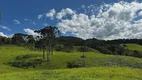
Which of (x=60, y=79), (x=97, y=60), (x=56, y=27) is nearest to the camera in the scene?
(x=60, y=79)

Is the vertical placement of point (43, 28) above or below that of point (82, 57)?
above

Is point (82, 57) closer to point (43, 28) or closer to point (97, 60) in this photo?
point (97, 60)

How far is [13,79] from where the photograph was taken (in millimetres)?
44469

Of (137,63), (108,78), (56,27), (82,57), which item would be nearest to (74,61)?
(82,57)

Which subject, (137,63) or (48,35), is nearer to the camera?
(48,35)

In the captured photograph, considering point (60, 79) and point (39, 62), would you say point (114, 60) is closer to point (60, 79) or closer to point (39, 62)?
point (39, 62)

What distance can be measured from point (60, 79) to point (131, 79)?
12.3 meters

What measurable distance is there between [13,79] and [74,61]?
104292mm

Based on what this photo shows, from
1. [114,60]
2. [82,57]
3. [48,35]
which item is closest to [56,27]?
[48,35]

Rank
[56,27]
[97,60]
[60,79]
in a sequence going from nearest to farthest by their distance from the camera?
1. [60,79]
2. [56,27]
3. [97,60]

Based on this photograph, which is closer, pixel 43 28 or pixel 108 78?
pixel 108 78

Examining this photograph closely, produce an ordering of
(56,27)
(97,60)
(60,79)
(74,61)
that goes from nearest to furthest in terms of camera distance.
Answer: (60,79) < (56,27) < (74,61) < (97,60)

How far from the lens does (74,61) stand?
14800 cm

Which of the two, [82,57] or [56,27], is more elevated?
[56,27]
